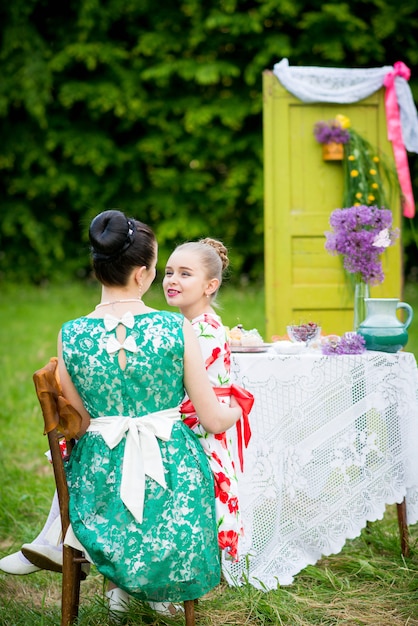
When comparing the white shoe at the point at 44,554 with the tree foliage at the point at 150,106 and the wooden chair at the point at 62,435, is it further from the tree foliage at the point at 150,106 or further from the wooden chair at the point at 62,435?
the tree foliage at the point at 150,106

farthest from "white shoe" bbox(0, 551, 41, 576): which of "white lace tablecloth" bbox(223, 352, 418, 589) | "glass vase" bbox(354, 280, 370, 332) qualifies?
"glass vase" bbox(354, 280, 370, 332)

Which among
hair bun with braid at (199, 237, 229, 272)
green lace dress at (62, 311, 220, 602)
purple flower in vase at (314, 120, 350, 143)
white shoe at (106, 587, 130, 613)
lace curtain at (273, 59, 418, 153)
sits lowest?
white shoe at (106, 587, 130, 613)

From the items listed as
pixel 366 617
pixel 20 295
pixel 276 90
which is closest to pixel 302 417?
pixel 366 617

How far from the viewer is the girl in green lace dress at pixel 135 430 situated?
86.5 inches

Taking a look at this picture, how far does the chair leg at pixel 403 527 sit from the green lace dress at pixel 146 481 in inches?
45.3

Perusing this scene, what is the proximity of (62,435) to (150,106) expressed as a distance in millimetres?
9459

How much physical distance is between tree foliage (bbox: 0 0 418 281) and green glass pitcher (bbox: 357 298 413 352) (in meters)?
7.72

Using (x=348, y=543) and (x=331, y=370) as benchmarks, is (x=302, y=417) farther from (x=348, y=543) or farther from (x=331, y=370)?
(x=348, y=543)

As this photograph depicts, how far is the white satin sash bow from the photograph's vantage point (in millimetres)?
2197

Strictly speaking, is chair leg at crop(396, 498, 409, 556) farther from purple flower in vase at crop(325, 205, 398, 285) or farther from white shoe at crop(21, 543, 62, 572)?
white shoe at crop(21, 543, 62, 572)

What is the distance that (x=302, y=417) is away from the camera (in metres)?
3.03

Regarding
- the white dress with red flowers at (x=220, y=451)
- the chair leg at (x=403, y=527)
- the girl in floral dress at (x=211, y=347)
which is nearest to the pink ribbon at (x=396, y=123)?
the chair leg at (x=403, y=527)

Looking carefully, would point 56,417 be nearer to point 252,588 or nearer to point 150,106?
point 252,588

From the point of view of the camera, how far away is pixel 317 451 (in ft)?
9.94
